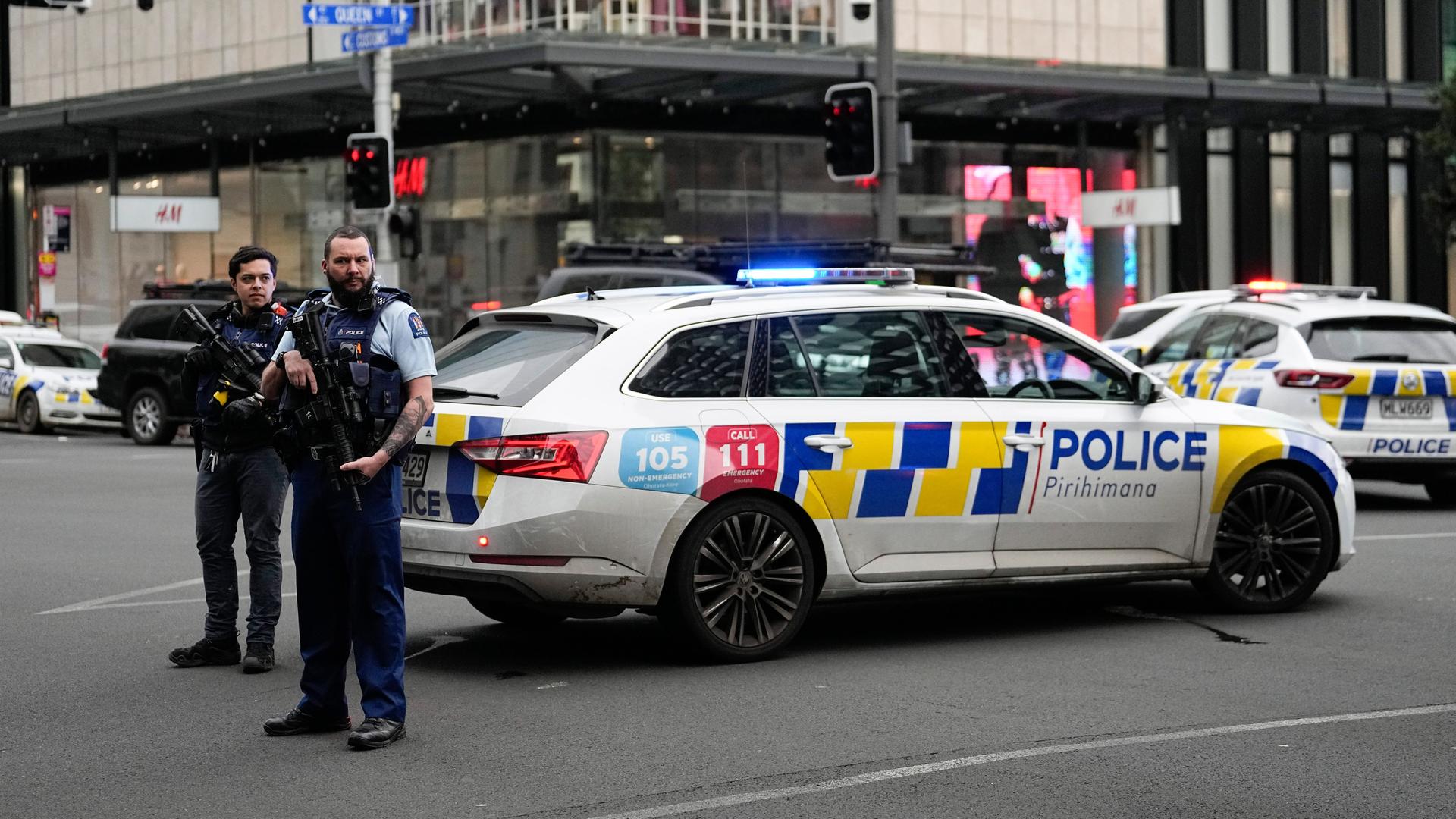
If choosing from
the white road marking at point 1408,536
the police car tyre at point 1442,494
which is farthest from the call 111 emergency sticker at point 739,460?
the police car tyre at point 1442,494

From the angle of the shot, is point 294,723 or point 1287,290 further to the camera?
point 1287,290

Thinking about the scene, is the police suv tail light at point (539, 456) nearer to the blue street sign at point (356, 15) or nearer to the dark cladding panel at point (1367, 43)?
the blue street sign at point (356, 15)

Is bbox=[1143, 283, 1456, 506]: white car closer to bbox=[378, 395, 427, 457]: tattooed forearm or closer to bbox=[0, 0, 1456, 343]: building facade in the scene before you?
bbox=[378, 395, 427, 457]: tattooed forearm

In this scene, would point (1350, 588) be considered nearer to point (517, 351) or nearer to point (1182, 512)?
point (1182, 512)

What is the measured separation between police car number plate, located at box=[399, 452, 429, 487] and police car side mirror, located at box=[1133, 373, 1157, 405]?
3.33 m

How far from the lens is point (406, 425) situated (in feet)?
21.6

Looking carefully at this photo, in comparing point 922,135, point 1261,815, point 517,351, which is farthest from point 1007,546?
point 922,135

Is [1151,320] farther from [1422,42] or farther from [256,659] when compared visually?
[1422,42]

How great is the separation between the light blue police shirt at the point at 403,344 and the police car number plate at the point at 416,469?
1206mm

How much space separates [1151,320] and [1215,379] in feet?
13.0

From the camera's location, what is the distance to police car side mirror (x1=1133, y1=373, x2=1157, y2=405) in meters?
9.01

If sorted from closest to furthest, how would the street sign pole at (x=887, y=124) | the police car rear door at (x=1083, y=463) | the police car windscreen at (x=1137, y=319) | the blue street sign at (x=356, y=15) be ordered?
the police car rear door at (x=1083, y=463)
the police car windscreen at (x=1137, y=319)
the street sign pole at (x=887, y=124)
the blue street sign at (x=356, y=15)

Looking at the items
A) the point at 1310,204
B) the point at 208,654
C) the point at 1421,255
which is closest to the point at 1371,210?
the point at 1310,204

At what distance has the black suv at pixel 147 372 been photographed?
23953 mm
